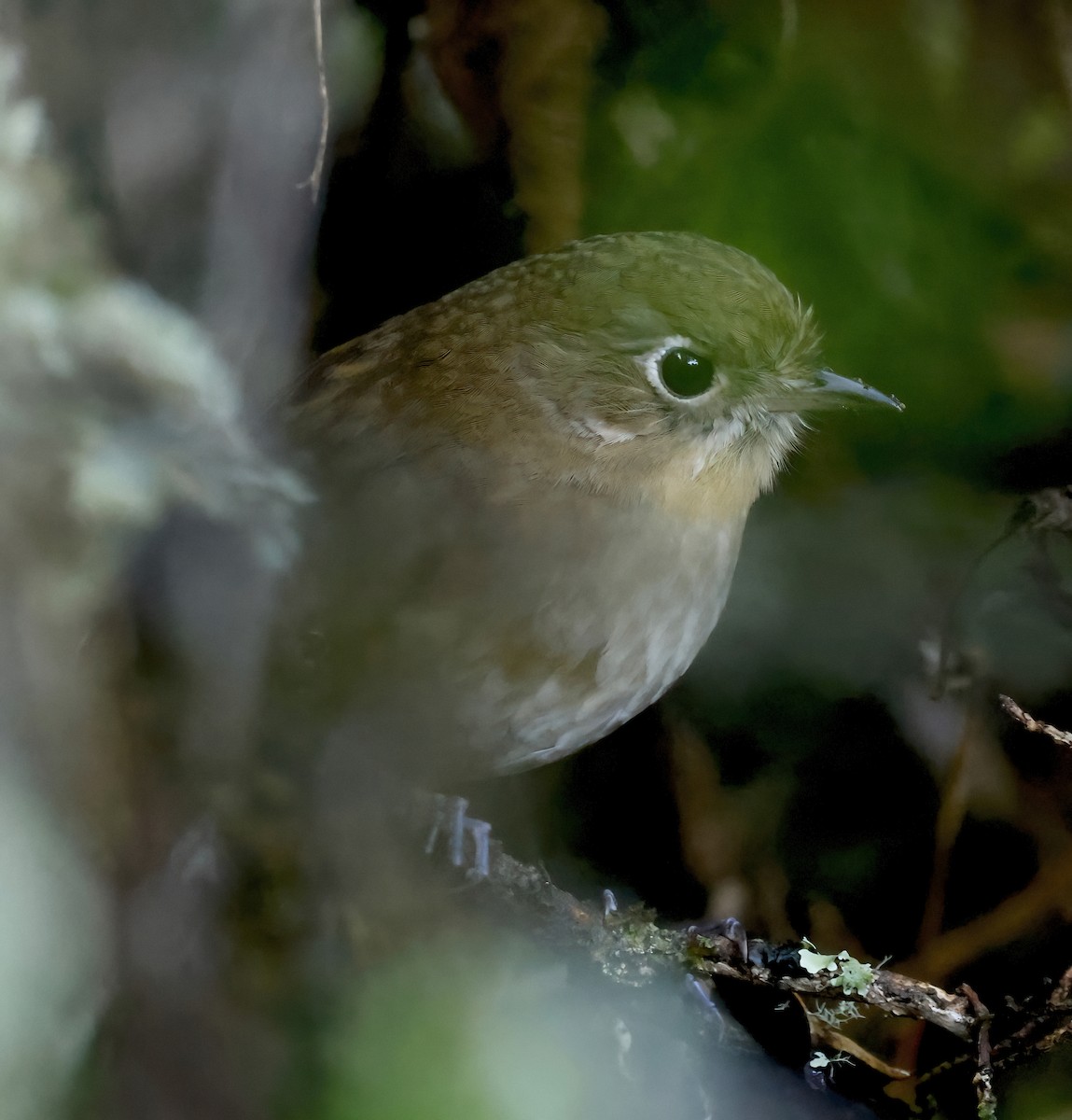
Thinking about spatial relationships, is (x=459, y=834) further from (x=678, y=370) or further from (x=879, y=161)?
(x=879, y=161)

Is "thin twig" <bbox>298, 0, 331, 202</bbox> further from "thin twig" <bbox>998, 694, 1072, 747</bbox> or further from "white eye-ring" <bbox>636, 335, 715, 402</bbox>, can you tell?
"thin twig" <bbox>998, 694, 1072, 747</bbox>

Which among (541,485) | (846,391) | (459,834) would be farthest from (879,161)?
(459,834)

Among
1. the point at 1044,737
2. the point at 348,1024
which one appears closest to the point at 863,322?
the point at 1044,737

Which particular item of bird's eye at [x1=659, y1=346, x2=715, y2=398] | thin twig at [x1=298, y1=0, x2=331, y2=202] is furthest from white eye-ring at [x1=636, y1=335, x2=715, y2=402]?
thin twig at [x1=298, y1=0, x2=331, y2=202]

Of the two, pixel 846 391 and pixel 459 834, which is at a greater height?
pixel 846 391

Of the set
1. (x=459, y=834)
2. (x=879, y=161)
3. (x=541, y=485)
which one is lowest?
(x=459, y=834)

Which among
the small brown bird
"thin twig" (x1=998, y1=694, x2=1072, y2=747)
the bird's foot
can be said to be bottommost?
the bird's foot
